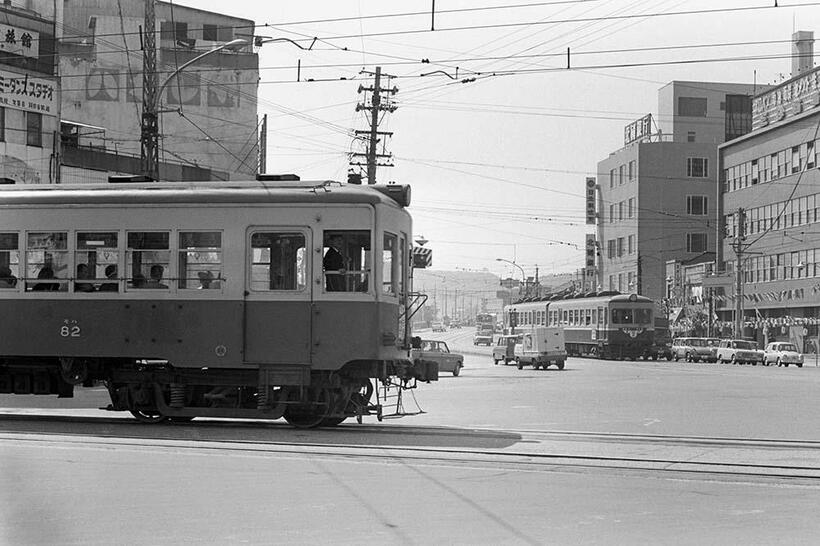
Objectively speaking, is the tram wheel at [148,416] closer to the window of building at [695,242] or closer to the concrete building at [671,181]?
the concrete building at [671,181]

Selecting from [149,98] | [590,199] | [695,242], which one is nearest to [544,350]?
[149,98]

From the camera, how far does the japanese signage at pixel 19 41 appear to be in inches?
1710

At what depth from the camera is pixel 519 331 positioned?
74.2 m

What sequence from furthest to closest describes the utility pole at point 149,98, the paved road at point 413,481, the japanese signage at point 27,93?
the japanese signage at point 27,93 < the utility pole at point 149,98 < the paved road at point 413,481

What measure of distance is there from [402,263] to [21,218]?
19.4 ft

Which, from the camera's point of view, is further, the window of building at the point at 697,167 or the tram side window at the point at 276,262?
the window of building at the point at 697,167

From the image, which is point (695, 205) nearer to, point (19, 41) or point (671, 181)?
point (671, 181)

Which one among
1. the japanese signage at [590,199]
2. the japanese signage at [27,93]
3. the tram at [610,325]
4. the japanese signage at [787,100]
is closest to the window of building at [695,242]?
the japanese signage at [590,199]

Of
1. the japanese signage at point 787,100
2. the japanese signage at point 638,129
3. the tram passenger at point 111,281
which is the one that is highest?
the japanese signage at point 638,129

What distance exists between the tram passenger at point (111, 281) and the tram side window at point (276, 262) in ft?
7.11

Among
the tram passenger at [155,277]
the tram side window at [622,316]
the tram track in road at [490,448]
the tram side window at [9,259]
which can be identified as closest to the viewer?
the tram track in road at [490,448]

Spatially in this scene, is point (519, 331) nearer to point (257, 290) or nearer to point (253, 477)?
point (257, 290)

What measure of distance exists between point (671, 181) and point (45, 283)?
81.7 meters

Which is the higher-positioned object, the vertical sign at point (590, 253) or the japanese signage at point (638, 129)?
the japanese signage at point (638, 129)
